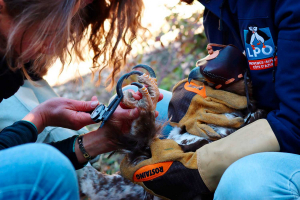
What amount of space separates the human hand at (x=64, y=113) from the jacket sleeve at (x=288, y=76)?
35.0 inches

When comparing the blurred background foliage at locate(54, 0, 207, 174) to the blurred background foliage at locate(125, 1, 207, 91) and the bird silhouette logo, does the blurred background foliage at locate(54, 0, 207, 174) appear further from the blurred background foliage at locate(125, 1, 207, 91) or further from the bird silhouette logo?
the bird silhouette logo

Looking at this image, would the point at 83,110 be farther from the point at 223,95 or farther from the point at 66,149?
the point at 223,95

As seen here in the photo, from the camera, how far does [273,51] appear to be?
4.53 ft

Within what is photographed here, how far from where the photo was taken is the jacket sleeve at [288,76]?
1.21 m

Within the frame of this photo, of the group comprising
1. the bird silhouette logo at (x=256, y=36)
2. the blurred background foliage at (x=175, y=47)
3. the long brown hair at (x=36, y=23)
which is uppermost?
the long brown hair at (x=36, y=23)

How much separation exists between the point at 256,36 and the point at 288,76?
0.88 feet

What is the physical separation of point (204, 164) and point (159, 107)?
66cm

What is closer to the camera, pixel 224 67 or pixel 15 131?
pixel 15 131

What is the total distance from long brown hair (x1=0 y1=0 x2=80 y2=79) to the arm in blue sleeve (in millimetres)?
279

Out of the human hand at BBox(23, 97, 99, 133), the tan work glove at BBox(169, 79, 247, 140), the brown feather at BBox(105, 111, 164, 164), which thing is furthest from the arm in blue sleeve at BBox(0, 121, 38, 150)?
the tan work glove at BBox(169, 79, 247, 140)

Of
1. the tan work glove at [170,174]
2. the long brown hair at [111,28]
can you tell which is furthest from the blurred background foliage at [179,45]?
the tan work glove at [170,174]

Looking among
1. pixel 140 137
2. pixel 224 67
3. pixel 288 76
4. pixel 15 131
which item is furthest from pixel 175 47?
Result: pixel 15 131

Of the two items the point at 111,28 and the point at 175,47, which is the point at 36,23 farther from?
the point at 175,47

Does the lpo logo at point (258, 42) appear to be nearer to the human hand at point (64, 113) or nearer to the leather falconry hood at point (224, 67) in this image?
the leather falconry hood at point (224, 67)
